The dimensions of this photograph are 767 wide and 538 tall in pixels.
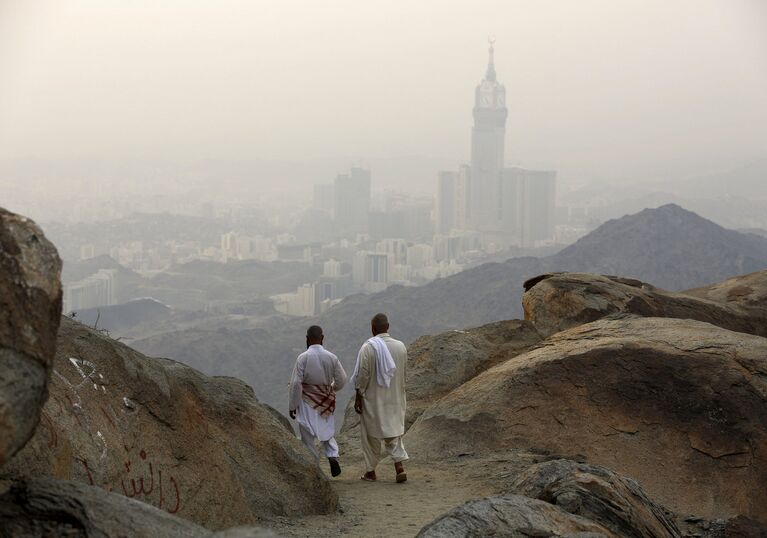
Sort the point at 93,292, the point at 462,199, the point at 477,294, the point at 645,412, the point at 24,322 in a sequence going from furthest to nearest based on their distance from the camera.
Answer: the point at 462,199 → the point at 93,292 → the point at 477,294 → the point at 645,412 → the point at 24,322

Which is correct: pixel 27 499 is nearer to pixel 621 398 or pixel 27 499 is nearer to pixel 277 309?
pixel 621 398

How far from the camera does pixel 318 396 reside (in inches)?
345

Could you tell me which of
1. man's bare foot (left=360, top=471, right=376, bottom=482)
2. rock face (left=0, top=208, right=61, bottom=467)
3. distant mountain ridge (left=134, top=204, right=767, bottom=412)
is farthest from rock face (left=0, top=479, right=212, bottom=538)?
distant mountain ridge (left=134, top=204, right=767, bottom=412)

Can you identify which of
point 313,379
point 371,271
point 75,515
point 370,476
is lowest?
point 371,271

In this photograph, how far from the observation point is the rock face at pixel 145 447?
5191 mm

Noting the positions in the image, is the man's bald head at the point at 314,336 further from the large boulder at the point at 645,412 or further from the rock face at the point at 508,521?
the rock face at the point at 508,521

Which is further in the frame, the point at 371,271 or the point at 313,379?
the point at 371,271

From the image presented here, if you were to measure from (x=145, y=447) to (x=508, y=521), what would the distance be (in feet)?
7.36

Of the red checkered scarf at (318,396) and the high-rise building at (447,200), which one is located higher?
the red checkered scarf at (318,396)

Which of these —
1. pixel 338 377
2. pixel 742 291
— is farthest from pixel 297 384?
pixel 742 291

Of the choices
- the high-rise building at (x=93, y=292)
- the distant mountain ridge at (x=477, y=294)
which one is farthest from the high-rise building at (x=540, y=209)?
the high-rise building at (x=93, y=292)

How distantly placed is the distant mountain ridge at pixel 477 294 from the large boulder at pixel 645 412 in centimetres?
5352

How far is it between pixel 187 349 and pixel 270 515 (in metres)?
65.3

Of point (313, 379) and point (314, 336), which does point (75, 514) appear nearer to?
point (313, 379)
